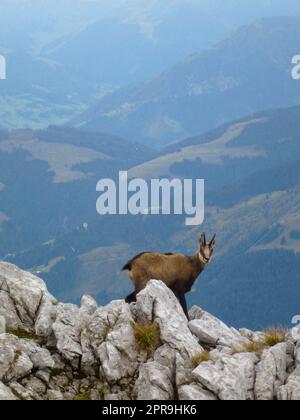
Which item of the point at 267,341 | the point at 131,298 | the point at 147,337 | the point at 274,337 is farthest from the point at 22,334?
the point at 274,337

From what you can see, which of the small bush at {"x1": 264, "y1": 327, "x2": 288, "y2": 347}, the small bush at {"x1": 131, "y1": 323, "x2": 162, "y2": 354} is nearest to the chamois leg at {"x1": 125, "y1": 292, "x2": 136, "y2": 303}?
the small bush at {"x1": 131, "y1": 323, "x2": 162, "y2": 354}

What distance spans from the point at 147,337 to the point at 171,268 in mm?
8464

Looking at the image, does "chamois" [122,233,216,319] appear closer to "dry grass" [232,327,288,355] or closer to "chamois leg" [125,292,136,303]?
"chamois leg" [125,292,136,303]

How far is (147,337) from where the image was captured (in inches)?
1056

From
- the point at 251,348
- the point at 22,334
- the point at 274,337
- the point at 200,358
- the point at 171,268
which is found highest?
the point at 171,268

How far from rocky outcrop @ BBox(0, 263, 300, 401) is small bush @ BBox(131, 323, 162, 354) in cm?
4

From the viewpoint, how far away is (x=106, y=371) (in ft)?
82.9

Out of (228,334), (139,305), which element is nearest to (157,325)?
(139,305)

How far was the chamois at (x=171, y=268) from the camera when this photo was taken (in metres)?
34.2

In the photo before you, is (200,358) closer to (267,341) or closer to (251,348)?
(251,348)

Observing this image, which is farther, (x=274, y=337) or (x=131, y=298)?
(x=131, y=298)
